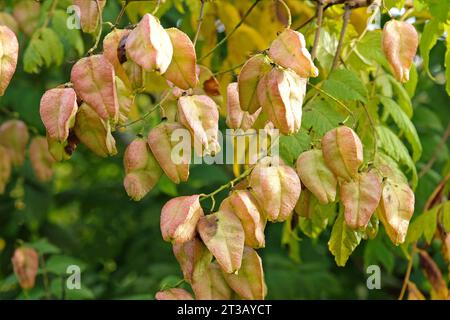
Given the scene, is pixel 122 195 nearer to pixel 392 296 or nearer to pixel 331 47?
pixel 392 296

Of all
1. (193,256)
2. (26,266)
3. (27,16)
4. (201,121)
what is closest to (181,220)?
(193,256)

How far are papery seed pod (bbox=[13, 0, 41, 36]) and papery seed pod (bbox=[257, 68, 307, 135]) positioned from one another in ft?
4.31

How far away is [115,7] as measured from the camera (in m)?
3.12

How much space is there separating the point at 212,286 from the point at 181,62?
39 cm

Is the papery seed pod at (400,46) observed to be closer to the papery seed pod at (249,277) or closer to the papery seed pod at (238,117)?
the papery seed pod at (238,117)

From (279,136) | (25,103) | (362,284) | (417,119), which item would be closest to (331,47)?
(279,136)

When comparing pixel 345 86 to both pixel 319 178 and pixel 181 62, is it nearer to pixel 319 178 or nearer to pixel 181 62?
pixel 319 178

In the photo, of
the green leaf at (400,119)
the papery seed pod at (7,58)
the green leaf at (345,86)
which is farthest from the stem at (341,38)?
the papery seed pod at (7,58)

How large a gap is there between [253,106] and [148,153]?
0.21 m

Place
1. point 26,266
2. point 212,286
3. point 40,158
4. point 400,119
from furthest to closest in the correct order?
point 40,158 → point 26,266 → point 400,119 → point 212,286

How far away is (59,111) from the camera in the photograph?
161cm

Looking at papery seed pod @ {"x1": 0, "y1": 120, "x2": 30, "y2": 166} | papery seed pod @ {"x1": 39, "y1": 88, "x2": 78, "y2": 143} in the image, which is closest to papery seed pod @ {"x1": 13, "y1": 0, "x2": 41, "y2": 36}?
papery seed pod @ {"x1": 0, "y1": 120, "x2": 30, "y2": 166}

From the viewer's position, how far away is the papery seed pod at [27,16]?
275 cm

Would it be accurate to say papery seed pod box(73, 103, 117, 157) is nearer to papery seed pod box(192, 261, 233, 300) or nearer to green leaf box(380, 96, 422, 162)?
papery seed pod box(192, 261, 233, 300)
